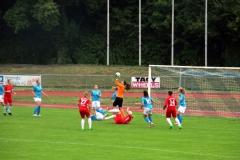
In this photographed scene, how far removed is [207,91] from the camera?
4766 cm

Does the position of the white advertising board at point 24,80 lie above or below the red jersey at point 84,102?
below

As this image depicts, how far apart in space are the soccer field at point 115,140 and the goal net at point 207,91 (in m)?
6.18

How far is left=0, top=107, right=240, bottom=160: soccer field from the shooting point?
1931cm

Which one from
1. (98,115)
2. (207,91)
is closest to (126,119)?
(98,115)

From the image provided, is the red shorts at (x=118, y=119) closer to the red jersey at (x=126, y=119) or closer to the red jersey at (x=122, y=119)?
the red jersey at (x=122, y=119)

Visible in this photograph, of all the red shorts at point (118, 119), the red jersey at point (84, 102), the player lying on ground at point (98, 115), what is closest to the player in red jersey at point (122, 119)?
the red shorts at point (118, 119)

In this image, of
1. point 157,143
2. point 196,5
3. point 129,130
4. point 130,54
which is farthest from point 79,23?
point 157,143

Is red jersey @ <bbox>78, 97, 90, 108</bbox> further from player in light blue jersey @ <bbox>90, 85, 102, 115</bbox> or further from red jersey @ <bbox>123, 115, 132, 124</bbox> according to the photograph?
player in light blue jersey @ <bbox>90, 85, 102, 115</bbox>

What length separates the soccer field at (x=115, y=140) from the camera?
19.3 m

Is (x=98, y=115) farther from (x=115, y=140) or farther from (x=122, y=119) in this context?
(x=115, y=140)

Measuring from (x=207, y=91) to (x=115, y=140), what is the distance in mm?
25575

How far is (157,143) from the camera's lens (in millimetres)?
22312

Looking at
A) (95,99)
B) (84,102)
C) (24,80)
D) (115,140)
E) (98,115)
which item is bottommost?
(98,115)

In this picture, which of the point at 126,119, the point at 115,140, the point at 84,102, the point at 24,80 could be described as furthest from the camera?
the point at 24,80
